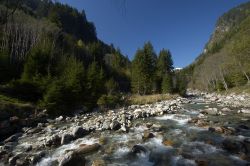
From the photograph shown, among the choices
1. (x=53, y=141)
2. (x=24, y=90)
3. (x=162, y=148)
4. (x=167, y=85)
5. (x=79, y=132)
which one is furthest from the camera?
(x=167, y=85)

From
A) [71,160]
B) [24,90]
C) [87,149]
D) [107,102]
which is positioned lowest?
[71,160]

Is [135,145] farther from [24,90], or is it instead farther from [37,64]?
[37,64]

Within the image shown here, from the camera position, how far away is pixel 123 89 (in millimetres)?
76375

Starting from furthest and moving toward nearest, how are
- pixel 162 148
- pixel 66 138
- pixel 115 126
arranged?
pixel 115 126, pixel 66 138, pixel 162 148

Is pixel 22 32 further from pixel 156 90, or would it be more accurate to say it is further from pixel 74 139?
pixel 74 139

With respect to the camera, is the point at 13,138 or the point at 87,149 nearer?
the point at 87,149

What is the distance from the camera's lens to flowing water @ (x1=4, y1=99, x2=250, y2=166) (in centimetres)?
1066

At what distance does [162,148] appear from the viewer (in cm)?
1264

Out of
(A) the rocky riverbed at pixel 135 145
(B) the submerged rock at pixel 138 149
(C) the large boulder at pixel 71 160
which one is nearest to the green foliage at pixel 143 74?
(A) the rocky riverbed at pixel 135 145

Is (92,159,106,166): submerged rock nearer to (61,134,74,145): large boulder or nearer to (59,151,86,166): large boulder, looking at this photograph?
(59,151,86,166): large boulder

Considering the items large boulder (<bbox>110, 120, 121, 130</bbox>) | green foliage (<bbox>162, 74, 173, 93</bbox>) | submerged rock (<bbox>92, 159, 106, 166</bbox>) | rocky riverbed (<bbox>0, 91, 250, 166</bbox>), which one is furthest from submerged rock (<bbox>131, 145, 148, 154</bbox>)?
green foliage (<bbox>162, 74, 173, 93</bbox>)

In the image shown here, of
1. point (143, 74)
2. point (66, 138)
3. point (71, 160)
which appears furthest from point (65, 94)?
point (143, 74)

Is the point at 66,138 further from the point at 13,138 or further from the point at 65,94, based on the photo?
the point at 65,94

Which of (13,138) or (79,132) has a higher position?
(79,132)
